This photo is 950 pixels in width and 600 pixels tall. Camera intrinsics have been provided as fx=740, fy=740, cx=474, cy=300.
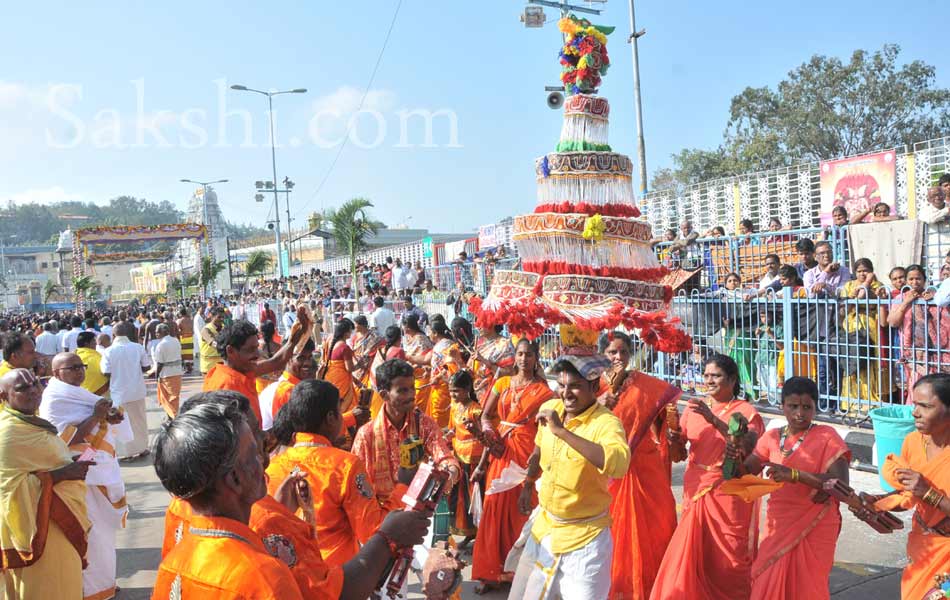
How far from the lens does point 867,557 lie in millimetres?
4996

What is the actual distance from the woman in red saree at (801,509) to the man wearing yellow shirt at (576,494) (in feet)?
2.45

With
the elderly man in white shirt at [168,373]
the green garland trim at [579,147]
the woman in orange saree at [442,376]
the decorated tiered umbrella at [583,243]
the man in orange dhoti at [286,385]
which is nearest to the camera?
the decorated tiered umbrella at [583,243]

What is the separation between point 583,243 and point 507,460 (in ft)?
5.39

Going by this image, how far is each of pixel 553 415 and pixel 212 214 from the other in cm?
8362

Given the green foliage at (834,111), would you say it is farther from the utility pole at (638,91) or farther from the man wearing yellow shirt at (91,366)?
the man wearing yellow shirt at (91,366)

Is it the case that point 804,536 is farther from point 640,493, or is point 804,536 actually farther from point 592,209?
point 592,209

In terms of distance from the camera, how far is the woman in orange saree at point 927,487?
309 cm

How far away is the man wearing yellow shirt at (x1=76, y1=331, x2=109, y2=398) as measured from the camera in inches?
330

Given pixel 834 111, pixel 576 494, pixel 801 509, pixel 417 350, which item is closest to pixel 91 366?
pixel 417 350

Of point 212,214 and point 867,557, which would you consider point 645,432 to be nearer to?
point 867,557

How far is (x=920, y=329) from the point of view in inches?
252

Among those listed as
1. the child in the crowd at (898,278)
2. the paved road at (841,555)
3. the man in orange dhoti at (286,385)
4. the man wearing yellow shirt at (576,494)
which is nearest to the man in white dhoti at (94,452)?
the paved road at (841,555)

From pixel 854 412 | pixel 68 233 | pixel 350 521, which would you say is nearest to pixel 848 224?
pixel 854 412

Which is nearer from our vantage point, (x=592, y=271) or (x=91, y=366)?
(x=592, y=271)
